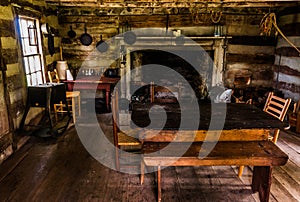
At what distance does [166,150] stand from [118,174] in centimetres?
84

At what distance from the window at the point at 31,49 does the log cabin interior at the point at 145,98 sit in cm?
2

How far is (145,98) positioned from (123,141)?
116 inches

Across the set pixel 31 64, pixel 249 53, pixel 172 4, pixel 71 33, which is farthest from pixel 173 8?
pixel 31 64

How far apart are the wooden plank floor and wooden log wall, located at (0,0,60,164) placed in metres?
0.32

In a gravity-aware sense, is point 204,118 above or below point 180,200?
above

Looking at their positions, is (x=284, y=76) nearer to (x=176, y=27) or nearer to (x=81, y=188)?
(x=176, y=27)

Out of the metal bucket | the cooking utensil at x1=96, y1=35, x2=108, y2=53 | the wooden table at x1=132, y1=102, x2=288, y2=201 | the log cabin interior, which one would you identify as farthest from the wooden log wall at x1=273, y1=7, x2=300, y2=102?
the metal bucket

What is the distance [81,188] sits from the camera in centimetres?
244

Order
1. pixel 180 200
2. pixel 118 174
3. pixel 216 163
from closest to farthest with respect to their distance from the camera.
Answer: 1. pixel 216 163
2. pixel 180 200
3. pixel 118 174

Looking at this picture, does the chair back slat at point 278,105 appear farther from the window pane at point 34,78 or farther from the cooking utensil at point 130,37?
the window pane at point 34,78

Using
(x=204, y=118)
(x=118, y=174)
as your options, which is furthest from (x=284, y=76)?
(x=118, y=174)

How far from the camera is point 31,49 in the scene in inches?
160

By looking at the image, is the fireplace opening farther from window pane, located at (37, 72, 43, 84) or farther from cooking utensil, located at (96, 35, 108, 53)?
window pane, located at (37, 72, 43, 84)

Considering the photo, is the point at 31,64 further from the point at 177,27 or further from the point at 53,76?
the point at 177,27
